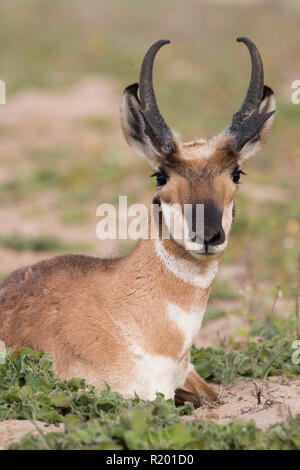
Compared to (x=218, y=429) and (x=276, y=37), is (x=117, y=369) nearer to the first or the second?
(x=218, y=429)

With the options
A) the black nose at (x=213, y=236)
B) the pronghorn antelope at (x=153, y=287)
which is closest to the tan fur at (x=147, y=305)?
the pronghorn antelope at (x=153, y=287)

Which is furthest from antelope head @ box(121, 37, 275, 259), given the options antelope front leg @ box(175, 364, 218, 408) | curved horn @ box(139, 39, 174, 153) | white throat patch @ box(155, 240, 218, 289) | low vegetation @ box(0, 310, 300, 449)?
antelope front leg @ box(175, 364, 218, 408)

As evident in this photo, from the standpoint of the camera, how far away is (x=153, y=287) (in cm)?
498

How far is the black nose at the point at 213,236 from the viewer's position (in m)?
4.43

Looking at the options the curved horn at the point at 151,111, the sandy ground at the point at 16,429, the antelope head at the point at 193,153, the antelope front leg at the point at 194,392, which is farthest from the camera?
the antelope front leg at the point at 194,392

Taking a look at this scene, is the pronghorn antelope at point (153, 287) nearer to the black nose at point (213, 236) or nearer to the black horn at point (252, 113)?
the black horn at point (252, 113)

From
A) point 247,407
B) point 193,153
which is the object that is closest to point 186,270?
point 193,153

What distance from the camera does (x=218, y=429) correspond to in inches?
156

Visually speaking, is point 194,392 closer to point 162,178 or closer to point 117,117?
point 162,178

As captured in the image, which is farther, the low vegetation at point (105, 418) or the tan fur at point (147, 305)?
the tan fur at point (147, 305)

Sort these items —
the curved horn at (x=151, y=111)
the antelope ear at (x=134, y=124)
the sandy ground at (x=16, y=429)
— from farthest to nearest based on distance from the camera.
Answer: the antelope ear at (x=134, y=124)
the curved horn at (x=151, y=111)
the sandy ground at (x=16, y=429)

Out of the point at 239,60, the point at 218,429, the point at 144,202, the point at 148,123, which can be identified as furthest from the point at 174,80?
the point at 218,429

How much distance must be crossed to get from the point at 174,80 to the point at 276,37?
8923 mm

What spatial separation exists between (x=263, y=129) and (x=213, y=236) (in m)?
1.32
